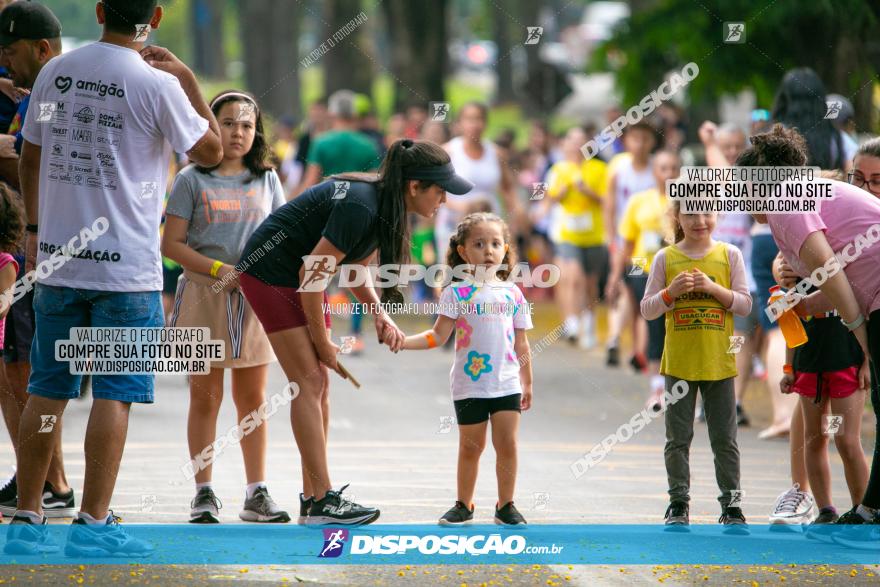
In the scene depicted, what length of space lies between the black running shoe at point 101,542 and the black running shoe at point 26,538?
0.12 m

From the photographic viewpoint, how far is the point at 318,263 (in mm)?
6324

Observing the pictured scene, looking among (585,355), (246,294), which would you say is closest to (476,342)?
(246,294)

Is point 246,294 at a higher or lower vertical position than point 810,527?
higher

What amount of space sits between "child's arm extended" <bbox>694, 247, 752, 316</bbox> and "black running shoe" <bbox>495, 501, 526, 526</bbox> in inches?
49.5

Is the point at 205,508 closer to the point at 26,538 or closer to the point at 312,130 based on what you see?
the point at 26,538

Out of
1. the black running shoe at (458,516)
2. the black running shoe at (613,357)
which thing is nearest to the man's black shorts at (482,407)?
the black running shoe at (458,516)

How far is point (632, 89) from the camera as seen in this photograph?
15742 mm

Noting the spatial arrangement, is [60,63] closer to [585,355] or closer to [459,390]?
[459,390]

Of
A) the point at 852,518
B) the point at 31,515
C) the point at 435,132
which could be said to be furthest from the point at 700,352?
the point at 435,132

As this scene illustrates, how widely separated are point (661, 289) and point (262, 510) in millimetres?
2060

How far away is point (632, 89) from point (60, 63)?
10.7m

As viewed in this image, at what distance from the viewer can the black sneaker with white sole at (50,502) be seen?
22.1 feet

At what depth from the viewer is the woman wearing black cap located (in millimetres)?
6371

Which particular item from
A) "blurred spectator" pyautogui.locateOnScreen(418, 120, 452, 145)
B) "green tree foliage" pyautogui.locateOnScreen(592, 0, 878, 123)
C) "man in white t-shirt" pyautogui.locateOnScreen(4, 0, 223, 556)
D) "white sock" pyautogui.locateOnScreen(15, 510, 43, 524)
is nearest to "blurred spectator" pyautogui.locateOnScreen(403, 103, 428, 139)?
"green tree foliage" pyautogui.locateOnScreen(592, 0, 878, 123)
